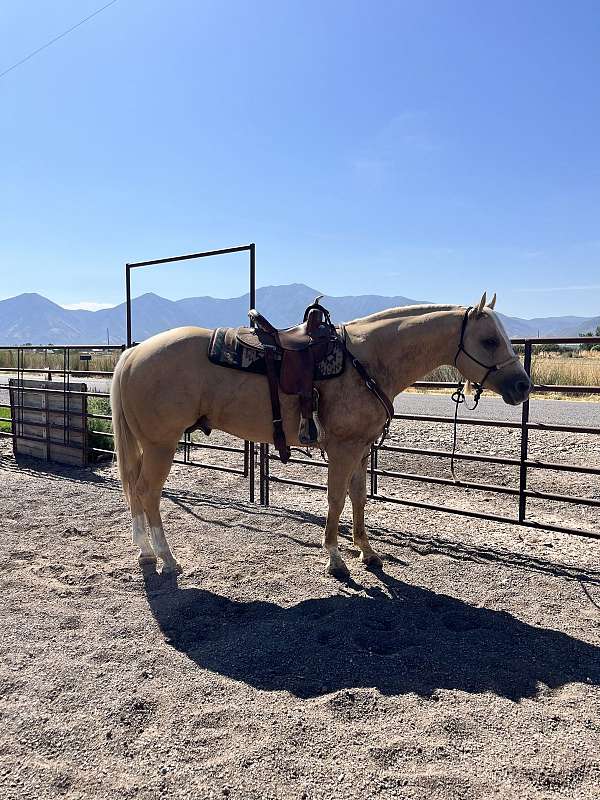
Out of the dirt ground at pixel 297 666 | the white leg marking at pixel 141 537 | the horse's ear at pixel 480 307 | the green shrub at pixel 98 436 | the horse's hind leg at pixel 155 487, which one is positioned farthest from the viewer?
the green shrub at pixel 98 436

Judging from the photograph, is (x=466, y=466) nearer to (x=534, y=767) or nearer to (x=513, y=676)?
A: (x=513, y=676)

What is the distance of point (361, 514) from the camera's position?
4.21 metres

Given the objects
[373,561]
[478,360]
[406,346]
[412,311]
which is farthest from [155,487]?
[478,360]

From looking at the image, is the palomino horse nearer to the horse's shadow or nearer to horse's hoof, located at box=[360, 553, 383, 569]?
horse's hoof, located at box=[360, 553, 383, 569]

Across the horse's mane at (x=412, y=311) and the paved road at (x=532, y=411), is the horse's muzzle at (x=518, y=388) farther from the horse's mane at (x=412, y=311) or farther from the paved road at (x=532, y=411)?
the paved road at (x=532, y=411)

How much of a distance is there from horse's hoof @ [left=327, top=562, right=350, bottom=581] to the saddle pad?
1.38m

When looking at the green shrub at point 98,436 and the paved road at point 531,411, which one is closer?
the green shrub at point 98,436

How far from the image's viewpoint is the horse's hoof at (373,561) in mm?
4105

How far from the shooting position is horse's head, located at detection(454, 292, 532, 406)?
11.7 feet

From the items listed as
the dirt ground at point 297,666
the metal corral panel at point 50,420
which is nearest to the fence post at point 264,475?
the dirt ground at point 297,666

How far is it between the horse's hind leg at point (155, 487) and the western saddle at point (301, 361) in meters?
0.86

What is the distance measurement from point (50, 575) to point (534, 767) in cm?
327

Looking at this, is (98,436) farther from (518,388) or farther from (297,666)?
(518,388)

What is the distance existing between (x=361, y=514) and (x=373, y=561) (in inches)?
14.3
